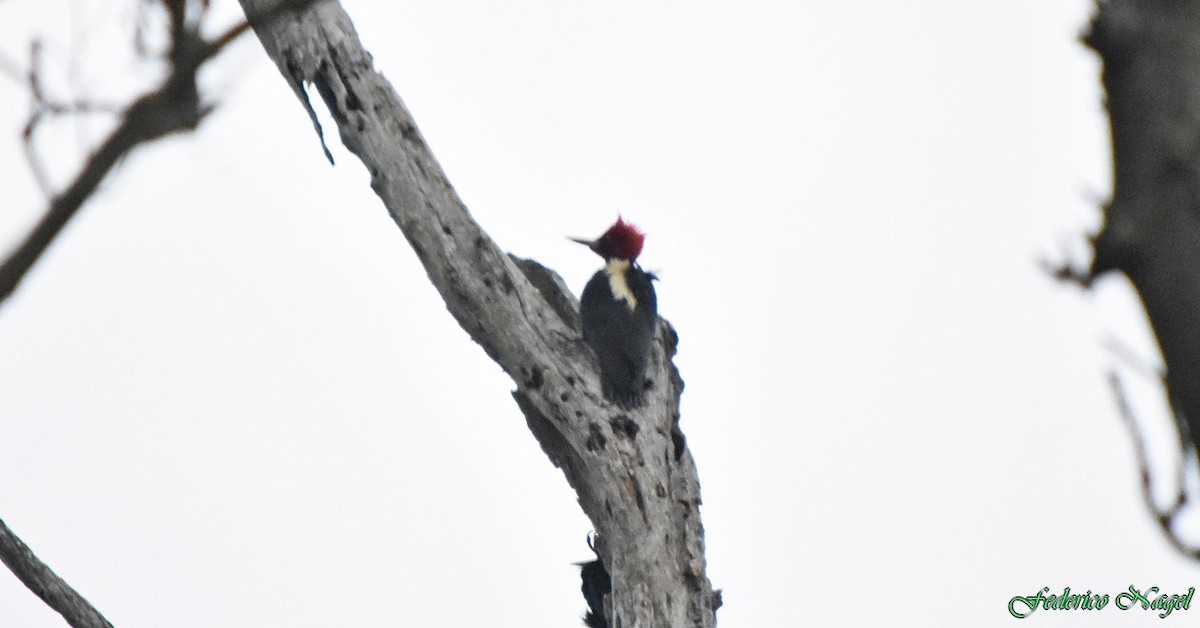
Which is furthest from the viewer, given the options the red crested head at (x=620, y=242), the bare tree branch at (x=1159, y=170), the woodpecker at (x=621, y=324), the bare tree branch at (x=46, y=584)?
the red crested head at (x=620, y=242)

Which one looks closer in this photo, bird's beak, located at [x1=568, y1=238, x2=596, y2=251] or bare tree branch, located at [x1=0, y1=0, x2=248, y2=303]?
bare tree branch, located at [x1=0, y1=0, x2=248, y2=303]

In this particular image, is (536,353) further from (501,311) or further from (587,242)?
(587,242)

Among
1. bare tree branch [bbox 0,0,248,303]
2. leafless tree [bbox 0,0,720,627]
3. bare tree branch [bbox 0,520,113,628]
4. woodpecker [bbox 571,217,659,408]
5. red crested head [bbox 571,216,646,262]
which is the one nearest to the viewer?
bare tree branch [bbox 0,0,248,303]

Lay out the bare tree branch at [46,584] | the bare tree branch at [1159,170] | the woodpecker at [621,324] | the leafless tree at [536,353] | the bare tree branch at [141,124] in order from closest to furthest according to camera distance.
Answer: the bare tree branch at [1159,170] → the bare tree branch at [141,124] → the bare tree branch at [46,584] → the leafless tree at [536,353] → the woodpecker at [621,324]

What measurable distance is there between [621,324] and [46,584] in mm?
2304

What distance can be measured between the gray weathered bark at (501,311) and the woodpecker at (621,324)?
3.1 inches

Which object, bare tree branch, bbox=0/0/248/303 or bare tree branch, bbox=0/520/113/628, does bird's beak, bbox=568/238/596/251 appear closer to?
bare tree branch, bbox=0/520/113/628

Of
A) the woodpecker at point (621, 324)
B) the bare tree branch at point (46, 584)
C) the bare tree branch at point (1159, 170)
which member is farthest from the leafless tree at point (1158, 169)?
the woodpecker at point (621, 324)

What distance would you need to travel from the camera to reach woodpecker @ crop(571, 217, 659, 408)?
4305 mm

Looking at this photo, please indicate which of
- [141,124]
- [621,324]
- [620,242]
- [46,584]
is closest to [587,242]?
[620,242]

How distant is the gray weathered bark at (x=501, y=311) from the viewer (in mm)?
4129

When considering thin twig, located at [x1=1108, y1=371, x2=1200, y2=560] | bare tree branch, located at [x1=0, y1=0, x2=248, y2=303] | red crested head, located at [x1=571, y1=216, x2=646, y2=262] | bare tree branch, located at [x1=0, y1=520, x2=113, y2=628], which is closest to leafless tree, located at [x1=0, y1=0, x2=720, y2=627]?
red crested head, located at [x1=571, y1=216, x2=646, y2=262]

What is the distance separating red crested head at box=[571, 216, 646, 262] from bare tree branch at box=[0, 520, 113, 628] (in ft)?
11.2

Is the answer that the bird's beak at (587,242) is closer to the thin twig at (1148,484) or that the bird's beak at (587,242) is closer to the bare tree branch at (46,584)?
the bare tree branch at (46,584)
